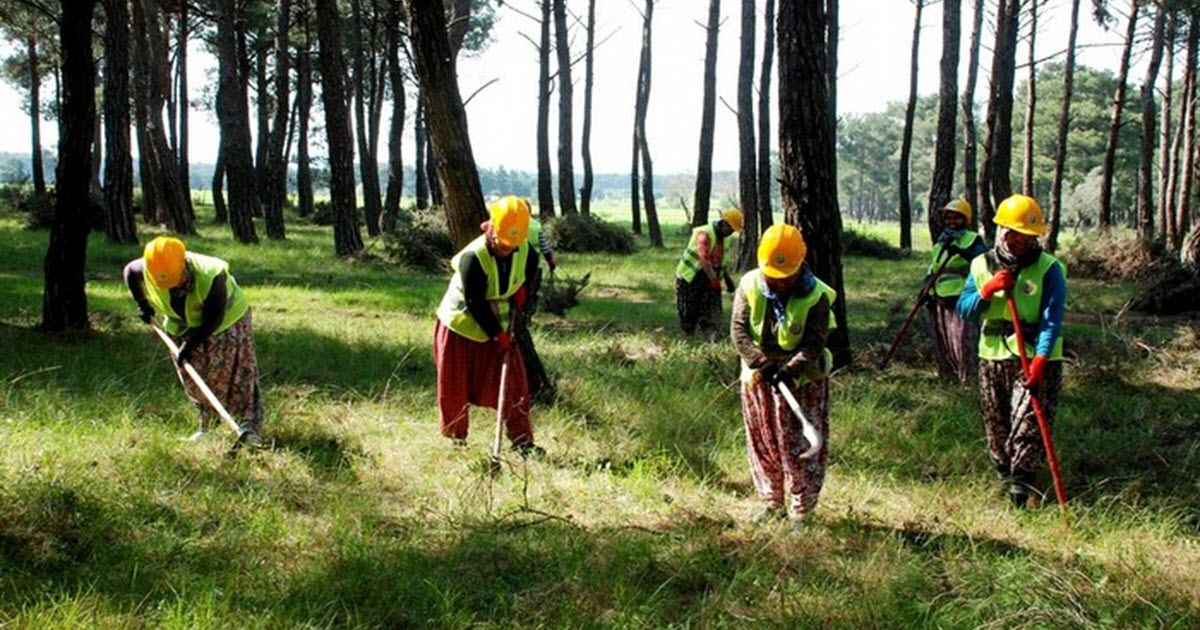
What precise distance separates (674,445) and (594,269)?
11672 mm

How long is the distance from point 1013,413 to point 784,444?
154 cm

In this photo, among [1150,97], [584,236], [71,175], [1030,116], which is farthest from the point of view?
[1030,116]

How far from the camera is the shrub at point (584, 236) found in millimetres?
21500

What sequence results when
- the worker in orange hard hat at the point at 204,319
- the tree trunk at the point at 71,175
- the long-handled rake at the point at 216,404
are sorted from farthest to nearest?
1. the tree trunk at the point at 71,175
2. the worker in orange hard hat at the point at 204,319
3. the long-handled rake at the point at 216,404

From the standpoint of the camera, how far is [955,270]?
26.0 feet

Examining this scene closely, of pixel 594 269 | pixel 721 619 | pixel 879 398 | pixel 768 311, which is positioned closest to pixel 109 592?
pixel 721 619

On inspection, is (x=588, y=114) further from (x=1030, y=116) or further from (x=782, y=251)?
(x=782, y=251)

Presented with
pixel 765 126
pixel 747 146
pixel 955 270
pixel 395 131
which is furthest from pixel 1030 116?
pixel 955 270

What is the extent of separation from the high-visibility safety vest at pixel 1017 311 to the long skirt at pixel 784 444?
4.02ft

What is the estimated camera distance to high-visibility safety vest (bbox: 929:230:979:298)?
7.86 meters

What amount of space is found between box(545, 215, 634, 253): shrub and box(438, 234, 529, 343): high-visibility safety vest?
50.3ft

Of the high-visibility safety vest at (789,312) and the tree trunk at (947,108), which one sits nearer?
the high-visibility safety vest at (789,312)

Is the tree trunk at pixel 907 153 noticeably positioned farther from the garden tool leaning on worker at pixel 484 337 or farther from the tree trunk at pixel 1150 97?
the garden tool leaning on worker at pixel 484 337

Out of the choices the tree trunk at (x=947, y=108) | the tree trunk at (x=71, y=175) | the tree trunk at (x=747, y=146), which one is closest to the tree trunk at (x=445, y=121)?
the tree trunk at (x=71, y=175)
